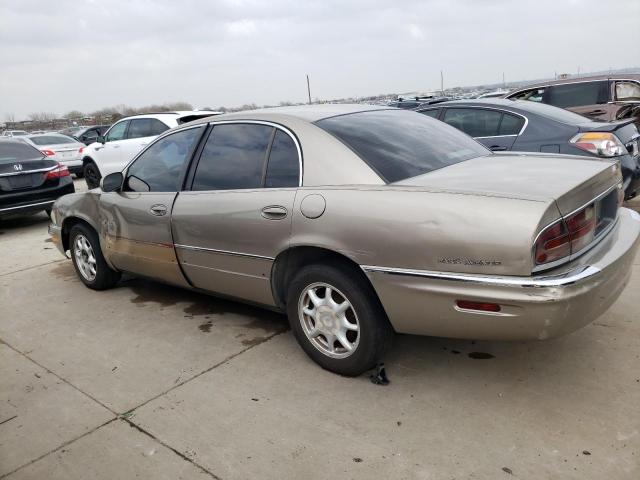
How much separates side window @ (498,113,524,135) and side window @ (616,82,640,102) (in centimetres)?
360

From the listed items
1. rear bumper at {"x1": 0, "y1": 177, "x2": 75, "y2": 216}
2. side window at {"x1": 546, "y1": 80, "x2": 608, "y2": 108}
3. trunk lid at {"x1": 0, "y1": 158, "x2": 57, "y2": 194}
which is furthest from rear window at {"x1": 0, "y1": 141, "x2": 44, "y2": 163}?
side window at {"x1": 546, "y1": 80, "x2": 608, "y2": 108}

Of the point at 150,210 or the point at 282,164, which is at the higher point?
the point at 282,164

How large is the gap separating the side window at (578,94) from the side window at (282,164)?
6.96 meters

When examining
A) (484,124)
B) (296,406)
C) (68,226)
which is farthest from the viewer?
(484,124)

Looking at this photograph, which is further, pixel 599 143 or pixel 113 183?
pixel 599 143

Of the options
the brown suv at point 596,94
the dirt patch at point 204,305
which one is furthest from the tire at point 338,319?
the brown suv at point 596,94

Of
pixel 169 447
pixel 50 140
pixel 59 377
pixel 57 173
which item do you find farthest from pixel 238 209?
pixel 50 140

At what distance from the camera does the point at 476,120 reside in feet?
20.7

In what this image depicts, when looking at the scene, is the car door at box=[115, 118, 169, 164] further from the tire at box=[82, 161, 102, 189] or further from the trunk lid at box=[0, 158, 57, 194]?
the trunk lid at box=[0, 158, 57, 194]

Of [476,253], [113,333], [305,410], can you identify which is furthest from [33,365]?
[476,253]

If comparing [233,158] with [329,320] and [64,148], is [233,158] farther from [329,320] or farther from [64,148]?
[64,148]

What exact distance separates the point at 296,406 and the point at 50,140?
1490cm

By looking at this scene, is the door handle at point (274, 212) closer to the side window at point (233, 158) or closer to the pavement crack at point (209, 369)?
the side window at point (233, 158)

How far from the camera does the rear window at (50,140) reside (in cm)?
1503
